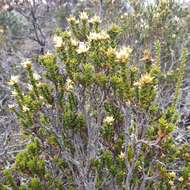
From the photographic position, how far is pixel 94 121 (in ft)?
10.1

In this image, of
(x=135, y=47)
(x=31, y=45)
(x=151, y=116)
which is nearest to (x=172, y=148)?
(x=151, y=116)

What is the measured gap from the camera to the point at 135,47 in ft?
21.1

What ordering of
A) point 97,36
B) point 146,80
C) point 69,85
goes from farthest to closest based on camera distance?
point 69,85, point 97,36, point 146,80

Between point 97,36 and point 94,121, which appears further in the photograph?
point 94,121

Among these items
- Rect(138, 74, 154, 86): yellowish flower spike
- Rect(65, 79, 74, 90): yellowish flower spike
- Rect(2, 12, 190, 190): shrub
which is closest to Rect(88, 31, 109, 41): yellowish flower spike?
Rect(2, 12, 190, 190): shrub

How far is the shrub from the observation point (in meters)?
2.84

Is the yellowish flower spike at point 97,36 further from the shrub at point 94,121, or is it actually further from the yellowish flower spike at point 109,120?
the yellowish flower spike at point 109,120

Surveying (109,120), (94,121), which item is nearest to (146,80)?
(109,120)

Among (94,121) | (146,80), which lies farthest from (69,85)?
(146,80)

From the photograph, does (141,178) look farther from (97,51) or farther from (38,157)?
(97,51)

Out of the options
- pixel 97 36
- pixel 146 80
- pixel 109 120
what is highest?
pixel 97 36

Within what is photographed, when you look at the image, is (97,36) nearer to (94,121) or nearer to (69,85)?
(69,85)

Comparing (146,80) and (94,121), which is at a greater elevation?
(146,80)

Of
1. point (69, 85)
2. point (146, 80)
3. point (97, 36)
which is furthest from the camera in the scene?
point (69, 85)
